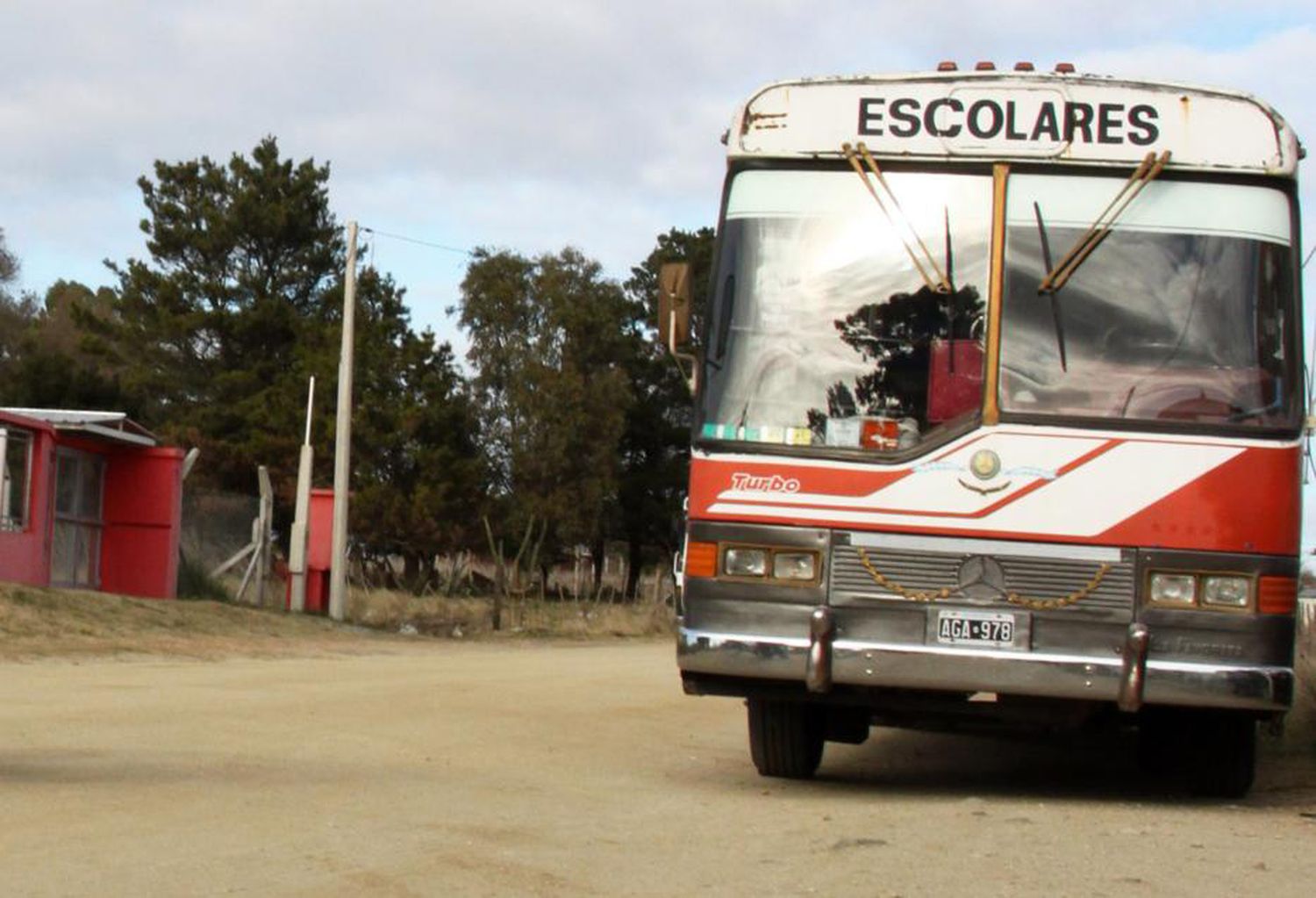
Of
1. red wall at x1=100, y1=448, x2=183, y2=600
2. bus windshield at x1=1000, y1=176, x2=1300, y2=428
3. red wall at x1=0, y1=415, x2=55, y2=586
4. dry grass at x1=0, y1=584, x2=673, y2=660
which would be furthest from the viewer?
red wall at x1=100, y1=448, x2=183, y2=600

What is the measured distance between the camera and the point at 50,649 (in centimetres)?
1922

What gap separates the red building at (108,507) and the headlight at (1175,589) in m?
19.4

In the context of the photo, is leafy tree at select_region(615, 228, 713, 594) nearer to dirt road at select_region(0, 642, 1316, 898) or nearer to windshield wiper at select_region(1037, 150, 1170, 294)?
dirt road at select_region(0, 642, 1316, 898)

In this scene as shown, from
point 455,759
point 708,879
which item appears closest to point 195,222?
point 455,759

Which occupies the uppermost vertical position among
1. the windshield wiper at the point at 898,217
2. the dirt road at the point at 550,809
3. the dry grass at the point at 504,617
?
the windshield wiper at the point at 898,217

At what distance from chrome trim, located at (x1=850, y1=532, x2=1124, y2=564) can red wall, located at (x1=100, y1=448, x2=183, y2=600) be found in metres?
20.5

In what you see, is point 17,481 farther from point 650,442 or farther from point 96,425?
point 650,442

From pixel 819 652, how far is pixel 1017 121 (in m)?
2.65

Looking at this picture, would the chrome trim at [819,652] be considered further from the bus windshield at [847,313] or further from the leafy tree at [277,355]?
the leafy tree at [277,355]

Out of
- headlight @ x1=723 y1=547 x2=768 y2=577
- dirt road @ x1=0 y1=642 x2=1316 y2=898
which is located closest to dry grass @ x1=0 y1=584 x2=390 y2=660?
dirt road @ x1=0 y1=642 x2=1316 y2=898

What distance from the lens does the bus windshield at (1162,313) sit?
358 inches

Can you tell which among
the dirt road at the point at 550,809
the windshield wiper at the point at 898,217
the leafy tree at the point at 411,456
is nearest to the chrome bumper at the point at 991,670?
the dirt road at the point at 550,809

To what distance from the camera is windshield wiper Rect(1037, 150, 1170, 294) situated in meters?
9.27

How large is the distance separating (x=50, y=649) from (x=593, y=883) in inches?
536
